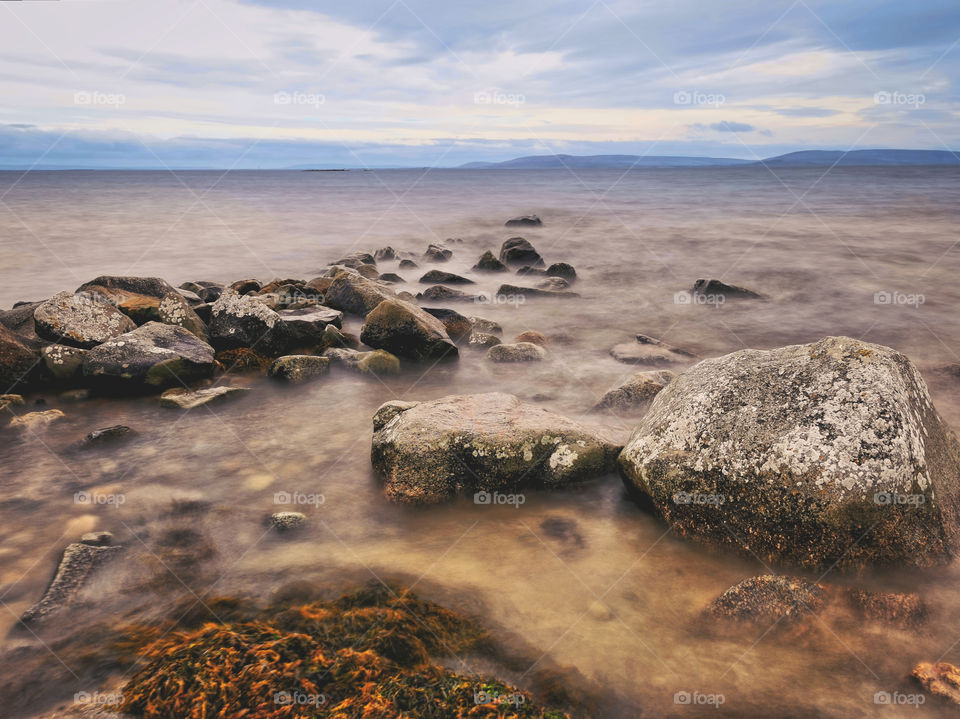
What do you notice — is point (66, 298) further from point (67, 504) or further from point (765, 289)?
point (765, 289)

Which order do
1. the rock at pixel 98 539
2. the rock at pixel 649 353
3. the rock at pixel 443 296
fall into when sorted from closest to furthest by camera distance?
the rock at pixel 98 539 < the rock at pixel 649 353 < the rock at pixel 443 296

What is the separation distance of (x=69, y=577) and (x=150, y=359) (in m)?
3.61

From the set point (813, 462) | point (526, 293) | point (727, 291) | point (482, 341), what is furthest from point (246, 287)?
point (813, 462)

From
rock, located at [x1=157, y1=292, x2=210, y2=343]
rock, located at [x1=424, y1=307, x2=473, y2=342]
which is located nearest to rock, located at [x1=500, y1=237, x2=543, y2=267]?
rock, located at [x1=424, y1=307, x2=473, y2=342]

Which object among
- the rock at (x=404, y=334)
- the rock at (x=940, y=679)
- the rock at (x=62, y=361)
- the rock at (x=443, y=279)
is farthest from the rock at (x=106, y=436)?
the rock at (x=443, y=279)

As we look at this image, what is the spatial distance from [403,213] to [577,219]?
10.4 metres

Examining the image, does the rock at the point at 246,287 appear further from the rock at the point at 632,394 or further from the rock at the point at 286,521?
the rock at the point at 286,521

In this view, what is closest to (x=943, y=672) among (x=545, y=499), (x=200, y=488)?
(x=545, y=499)

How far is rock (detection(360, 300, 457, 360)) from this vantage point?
8.23 metres

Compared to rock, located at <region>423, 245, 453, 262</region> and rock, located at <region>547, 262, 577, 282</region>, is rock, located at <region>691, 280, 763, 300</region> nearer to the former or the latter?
rock, located at <region>547, 262, 577, 282</region>

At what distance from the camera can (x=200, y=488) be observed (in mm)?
5121

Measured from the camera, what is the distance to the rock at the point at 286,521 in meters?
4.54

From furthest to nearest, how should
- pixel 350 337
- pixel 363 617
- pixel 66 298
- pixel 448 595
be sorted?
pixel 350 337, pixel 66 298, pixel 448 595, pixel 363 617

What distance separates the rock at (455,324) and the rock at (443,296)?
2.97 m
